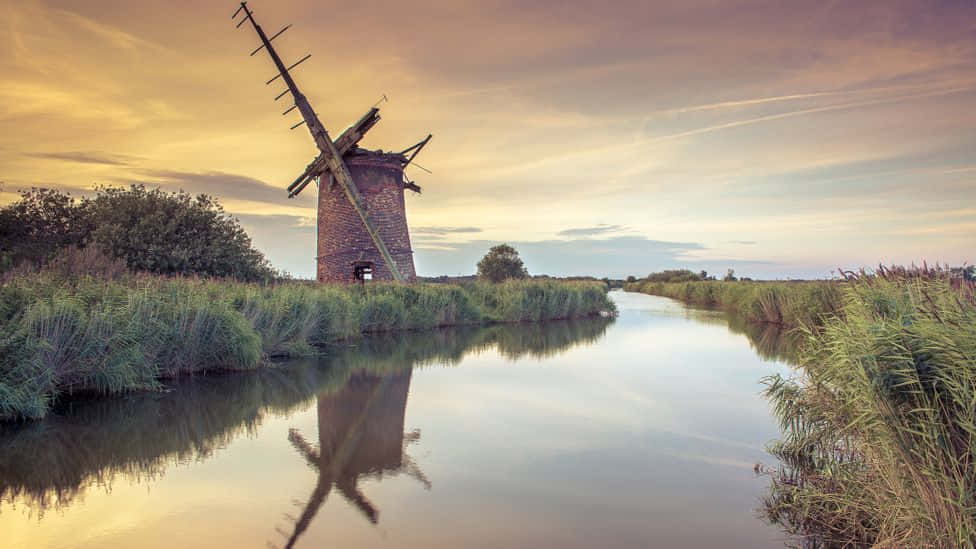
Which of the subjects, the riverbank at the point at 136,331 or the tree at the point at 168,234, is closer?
the riverbank at the point at 136,331

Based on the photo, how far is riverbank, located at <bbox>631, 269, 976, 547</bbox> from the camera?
280 centimetres

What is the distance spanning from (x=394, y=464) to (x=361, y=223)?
16515mm

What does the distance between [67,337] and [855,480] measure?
8.36 meters

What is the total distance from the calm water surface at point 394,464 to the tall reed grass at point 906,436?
1.57 feet

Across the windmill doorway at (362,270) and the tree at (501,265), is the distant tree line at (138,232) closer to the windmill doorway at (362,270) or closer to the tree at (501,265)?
the windmill doorway at (362,270)

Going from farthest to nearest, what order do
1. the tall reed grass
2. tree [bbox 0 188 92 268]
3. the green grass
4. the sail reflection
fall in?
tree [bbox 0 188 92 268], the green grass, the sail reflection, the tall reed grass

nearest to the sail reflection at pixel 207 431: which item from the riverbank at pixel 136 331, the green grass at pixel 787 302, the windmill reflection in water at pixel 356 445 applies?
the windmill reflection in water at pixel 356 445

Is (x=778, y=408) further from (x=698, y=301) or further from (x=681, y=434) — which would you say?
(x=698, y=301)

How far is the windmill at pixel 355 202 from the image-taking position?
20.8 meters

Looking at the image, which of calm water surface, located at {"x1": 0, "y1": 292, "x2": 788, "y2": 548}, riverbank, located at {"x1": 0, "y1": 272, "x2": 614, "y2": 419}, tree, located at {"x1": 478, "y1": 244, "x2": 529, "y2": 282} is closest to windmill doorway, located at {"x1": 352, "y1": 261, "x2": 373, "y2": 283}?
riverbank, located at {"x1": 0, "y1": 272, "x2": 614, "y2": 419}

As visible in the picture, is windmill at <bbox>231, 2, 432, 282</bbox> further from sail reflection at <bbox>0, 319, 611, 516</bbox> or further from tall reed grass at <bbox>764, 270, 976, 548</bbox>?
tall reed grass at <bbox>764, 270, 976, 548</bbox>

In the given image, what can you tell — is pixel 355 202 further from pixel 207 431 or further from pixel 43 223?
pixel 207 431

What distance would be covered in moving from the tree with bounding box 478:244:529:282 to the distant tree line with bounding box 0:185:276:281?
27.2 meters

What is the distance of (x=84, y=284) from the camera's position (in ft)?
29.0
